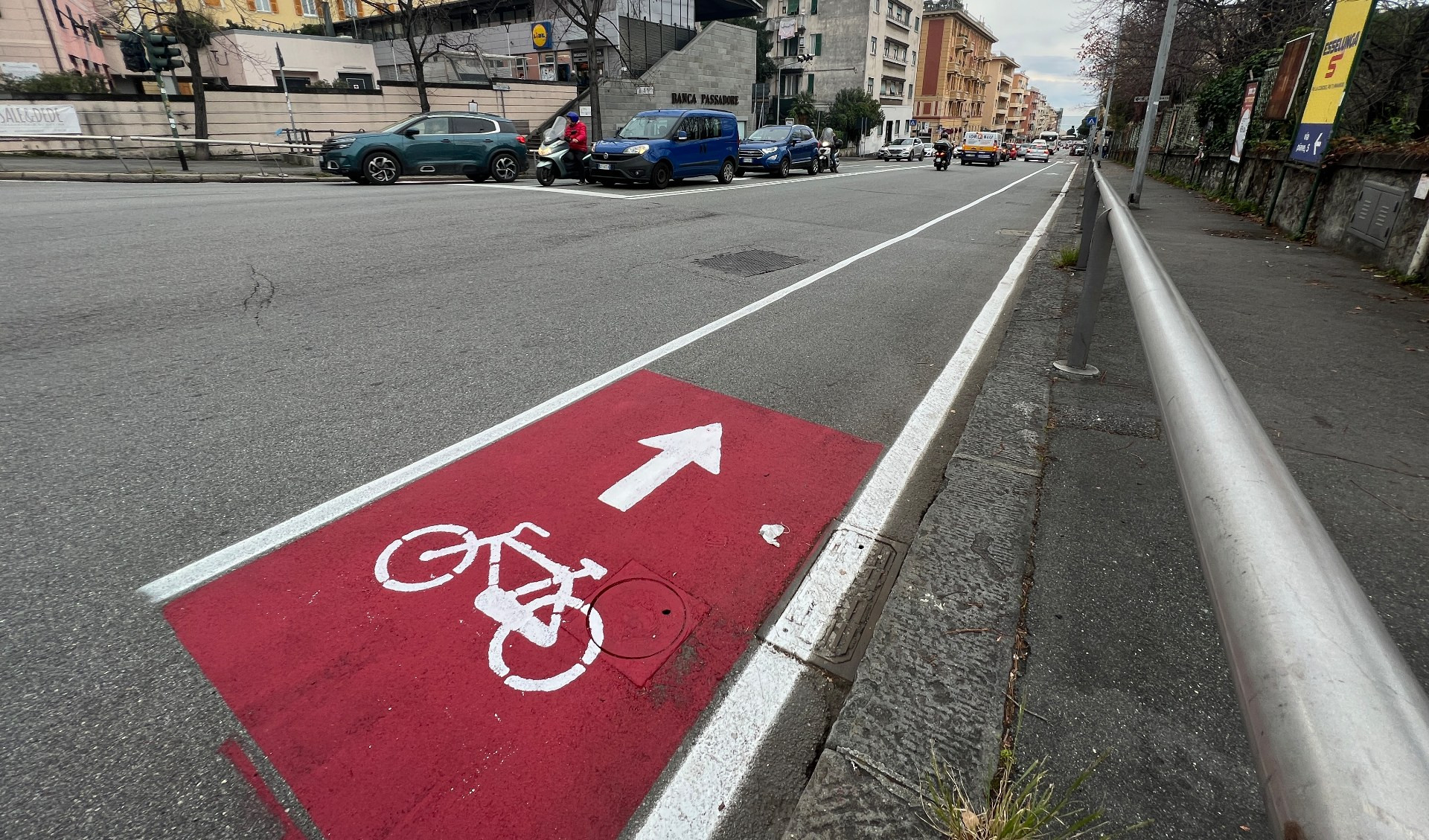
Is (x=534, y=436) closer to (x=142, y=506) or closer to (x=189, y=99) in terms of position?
(x=142, y=506)

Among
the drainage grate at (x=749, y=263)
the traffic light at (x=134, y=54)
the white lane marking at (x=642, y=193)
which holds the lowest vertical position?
the drainage grate at (x=749, y=263)

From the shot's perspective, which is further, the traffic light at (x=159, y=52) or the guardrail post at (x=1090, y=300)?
the traffic light at (x=159, y=52)

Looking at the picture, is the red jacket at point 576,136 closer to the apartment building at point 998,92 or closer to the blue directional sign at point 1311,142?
the blue directional sign at point 1311,142

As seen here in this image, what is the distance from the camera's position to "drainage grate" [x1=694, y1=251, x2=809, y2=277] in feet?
26.0

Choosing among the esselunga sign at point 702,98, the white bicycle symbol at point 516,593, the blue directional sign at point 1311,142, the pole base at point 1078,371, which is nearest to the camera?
the white bicycle symbol at point 516,593

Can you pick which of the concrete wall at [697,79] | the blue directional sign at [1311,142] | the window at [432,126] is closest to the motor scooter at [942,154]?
the concrete wall at [697,79]

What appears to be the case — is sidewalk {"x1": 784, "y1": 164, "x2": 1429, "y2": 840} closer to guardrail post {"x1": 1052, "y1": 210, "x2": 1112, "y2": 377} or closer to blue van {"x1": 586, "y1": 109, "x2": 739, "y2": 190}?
guardrail post {"x1": 1052, "y1": 210, "x2": 1112, "y2": 377}

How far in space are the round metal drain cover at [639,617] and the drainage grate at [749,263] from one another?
5628mm

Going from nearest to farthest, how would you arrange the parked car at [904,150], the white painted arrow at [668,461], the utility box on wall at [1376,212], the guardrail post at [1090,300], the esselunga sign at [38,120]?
1. the white painted arrow at [668,461]
2. the guardrail post at [1090,300]
3. the utility box on wall at [1376,212]
4. the esselunga sign at [38,120]
5. the parked car at [904,150]

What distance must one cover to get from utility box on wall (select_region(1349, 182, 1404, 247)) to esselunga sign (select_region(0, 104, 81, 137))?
34.1 meters

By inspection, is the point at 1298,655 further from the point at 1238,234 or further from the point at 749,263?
the point at 1238,234

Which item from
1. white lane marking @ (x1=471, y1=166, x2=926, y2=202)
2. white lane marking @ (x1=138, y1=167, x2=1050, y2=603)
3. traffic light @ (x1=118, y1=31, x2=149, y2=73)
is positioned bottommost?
white lane marking @ (x1=138, y1=167, x2=1050, y2=603)

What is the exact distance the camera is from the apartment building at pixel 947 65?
8469 cm

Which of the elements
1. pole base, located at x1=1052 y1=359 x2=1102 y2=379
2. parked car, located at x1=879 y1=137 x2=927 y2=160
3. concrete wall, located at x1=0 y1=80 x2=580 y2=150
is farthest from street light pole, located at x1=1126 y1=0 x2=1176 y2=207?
parked car, located at x1=879 y1=137 x2=927 y2=160
